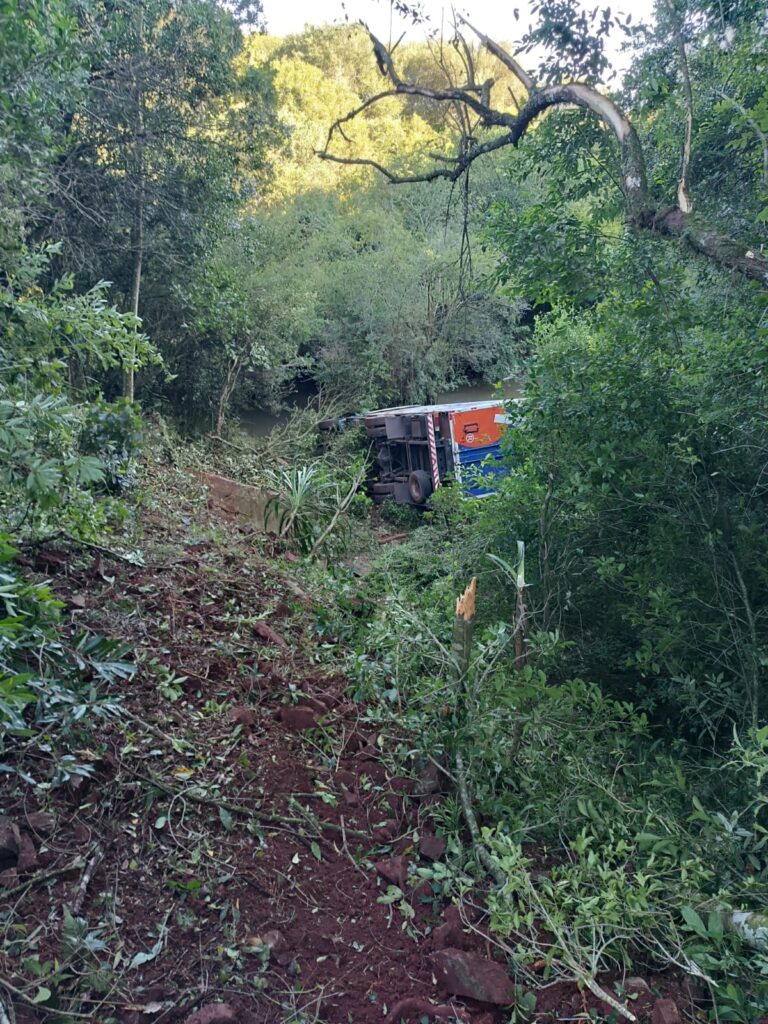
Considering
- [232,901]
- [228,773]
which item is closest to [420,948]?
[232,901]

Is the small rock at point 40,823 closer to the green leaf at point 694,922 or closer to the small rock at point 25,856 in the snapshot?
the small rock at point 25,856

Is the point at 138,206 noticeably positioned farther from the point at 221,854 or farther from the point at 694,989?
the point at 694,989

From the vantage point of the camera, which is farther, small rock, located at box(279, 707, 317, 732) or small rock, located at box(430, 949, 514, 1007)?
small rock, located at box(279, 707, 317, 732)

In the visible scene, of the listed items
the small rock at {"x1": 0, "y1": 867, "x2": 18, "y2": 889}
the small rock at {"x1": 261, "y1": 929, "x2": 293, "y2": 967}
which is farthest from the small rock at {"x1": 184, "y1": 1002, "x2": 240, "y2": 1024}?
the small rock at {"x1": 0, "y1": 867, "x2": 18, "y2": 889}

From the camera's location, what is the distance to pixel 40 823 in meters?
2.92

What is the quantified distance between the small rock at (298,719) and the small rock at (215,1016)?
1689 millimetres

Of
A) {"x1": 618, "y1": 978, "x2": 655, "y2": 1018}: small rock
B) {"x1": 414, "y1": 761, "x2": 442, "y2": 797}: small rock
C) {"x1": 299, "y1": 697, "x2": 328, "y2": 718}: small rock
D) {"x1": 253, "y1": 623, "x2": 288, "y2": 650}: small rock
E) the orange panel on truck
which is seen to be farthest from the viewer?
the orange panel on truck

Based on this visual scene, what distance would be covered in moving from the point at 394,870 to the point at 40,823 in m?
1.37

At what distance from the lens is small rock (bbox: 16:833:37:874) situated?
2740mm

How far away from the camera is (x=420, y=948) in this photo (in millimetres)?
2754

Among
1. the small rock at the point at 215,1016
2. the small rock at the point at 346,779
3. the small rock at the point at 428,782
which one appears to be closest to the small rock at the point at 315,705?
the small rock at the point at 346,779

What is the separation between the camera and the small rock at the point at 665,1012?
7.79 feet

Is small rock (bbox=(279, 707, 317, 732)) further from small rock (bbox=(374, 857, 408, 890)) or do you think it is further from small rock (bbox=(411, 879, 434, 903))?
small rock (bbox=(411, 879, 434, 903))

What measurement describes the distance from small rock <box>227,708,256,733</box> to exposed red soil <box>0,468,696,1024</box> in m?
0.01
